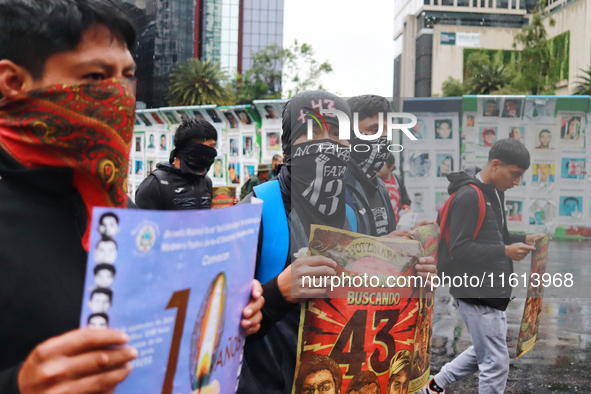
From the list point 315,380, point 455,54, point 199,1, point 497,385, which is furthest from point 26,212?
point 455,54

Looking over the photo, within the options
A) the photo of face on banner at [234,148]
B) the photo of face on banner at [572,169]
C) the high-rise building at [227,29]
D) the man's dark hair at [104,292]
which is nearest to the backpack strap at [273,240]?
the man's dark hair at [104,292]

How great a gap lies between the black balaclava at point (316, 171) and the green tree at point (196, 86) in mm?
47238

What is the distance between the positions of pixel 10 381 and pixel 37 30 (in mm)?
668

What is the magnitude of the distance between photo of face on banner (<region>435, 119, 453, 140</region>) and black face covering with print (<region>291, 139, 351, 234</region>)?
55 cm

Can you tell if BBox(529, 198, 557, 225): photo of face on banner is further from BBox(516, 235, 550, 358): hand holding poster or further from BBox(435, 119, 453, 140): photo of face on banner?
BBox(435, 119, 453, 140): photo of face on banner

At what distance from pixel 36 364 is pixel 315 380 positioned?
928mm

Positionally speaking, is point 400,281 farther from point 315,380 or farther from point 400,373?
point 315,380

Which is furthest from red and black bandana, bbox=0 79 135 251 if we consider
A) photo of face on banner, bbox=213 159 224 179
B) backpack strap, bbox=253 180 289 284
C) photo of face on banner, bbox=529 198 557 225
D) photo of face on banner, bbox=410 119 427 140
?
photo of face on banner, bbox=213 159 224 179

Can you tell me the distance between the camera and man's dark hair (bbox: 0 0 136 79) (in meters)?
1.03

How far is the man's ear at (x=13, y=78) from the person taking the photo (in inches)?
39.9

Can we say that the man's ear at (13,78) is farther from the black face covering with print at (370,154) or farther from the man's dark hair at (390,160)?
the man's dark hair at (390,160)

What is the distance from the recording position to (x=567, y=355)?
16.5ft

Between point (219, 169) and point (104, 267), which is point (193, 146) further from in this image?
point (219, 169)

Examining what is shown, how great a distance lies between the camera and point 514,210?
2562 mm
